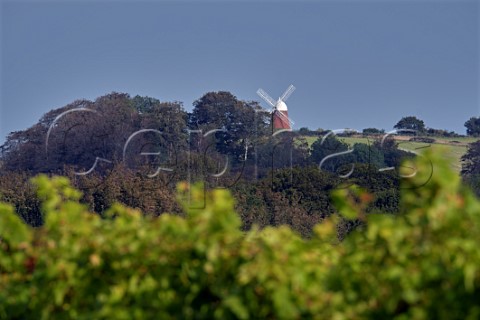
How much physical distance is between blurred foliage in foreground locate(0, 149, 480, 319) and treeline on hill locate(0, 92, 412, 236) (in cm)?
3721

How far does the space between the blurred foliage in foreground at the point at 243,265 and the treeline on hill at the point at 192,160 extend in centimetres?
3721

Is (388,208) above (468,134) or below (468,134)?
below

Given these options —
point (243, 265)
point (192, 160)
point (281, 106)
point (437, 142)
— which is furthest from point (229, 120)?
point (243, 265)

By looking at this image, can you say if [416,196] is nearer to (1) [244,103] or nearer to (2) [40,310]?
(2) [40,310]

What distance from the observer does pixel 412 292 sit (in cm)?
366

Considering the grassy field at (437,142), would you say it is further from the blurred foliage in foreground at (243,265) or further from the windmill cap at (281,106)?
the blurred foliage in foreground at (243,265)

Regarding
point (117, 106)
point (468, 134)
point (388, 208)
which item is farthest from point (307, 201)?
point (468, 134)

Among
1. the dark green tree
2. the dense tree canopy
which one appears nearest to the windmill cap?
the dense tree canopy

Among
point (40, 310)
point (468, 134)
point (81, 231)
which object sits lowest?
point (40, 310)

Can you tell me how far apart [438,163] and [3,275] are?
1.90 m

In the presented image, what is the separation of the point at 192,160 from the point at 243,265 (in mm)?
50417

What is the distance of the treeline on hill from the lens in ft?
160

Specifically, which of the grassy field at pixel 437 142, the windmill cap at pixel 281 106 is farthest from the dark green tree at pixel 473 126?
the windmill cap at pixel 281 106

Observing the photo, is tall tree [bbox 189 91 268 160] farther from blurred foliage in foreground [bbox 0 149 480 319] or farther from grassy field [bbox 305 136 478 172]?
blurred foliage in foreground [bbox 0 149 480 319]
